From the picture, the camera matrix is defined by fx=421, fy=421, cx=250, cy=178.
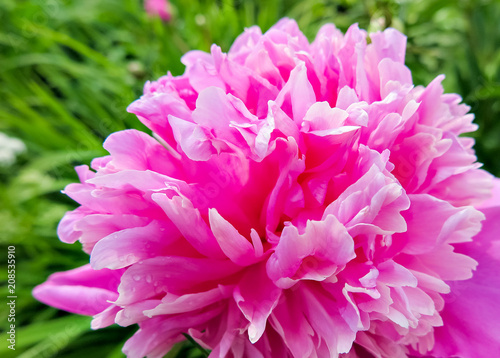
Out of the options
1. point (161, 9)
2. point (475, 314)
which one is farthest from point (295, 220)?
point (161, 9)

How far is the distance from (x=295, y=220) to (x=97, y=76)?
0.86 m

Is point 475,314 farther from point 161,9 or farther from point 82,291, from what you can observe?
point 161,9

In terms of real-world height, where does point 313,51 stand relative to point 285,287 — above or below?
above

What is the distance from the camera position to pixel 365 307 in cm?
26

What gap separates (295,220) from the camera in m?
0.29

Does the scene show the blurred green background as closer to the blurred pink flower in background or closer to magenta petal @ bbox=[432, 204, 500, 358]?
the blurred pink flower in background

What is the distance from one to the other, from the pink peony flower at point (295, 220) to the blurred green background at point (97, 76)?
0.12 meters

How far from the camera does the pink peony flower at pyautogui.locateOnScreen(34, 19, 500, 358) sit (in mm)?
267

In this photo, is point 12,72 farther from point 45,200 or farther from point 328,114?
point 328,114

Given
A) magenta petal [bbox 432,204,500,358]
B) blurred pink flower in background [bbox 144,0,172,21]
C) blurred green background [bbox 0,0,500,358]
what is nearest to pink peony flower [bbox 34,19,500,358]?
magenta petal [bbox 432,204,500,358]

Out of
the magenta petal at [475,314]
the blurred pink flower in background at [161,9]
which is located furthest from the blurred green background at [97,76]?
the magenta petal at [475,314]

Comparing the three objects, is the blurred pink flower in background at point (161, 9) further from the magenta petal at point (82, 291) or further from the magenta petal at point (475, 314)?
the magenta petal at point (475, 314)

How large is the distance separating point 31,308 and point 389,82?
847mm

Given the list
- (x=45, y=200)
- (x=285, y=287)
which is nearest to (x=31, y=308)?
(x=45, y=200)
